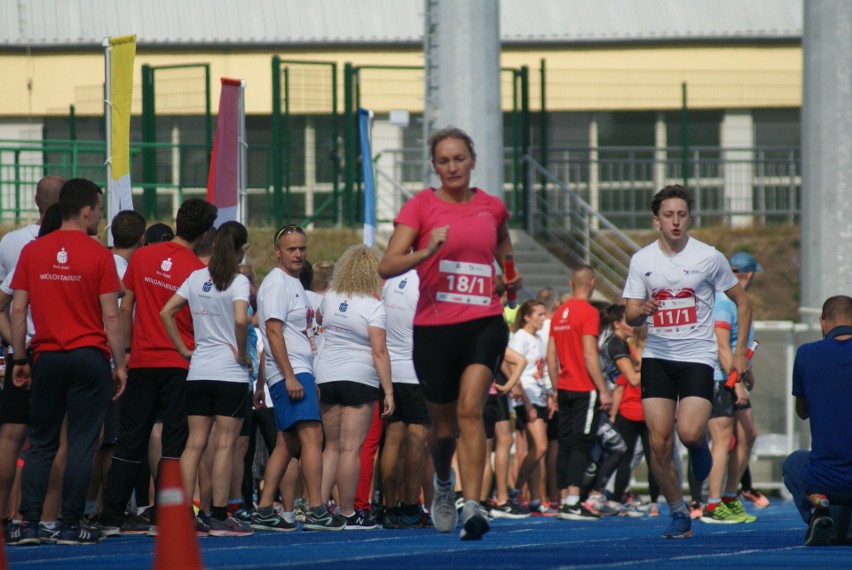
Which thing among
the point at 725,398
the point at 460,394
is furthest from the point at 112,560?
the point at 725,398

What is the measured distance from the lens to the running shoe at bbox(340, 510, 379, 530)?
11305 mm

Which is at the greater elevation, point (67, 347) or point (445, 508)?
point (67, 347)

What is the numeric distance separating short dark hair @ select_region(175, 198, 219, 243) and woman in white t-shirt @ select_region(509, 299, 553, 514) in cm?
512

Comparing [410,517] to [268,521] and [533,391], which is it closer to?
[268,521]

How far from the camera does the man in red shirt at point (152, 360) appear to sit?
10.0 metres

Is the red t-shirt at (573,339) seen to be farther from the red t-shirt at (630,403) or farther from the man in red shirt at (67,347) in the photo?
the man in red shirt at (67,347)

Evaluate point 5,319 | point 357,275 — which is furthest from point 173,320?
point 357,275

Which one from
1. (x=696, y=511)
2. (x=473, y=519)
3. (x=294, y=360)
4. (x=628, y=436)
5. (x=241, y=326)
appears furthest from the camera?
(x=628, y=436)

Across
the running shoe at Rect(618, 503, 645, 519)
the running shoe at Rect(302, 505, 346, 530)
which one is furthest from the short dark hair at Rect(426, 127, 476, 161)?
the running shoe at Rect(618, 503, 645, 519)

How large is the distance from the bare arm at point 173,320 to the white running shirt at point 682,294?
2.86m

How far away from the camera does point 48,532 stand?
919 centimetres

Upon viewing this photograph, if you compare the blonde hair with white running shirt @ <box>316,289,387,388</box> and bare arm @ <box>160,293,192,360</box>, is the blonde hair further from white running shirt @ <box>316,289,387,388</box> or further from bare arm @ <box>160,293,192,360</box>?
bare arm @ <box>160,293,192,360</box>

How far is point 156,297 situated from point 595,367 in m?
4.88

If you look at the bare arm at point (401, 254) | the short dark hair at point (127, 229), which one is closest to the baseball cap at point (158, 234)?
the short dark hair at point (127, 229)
